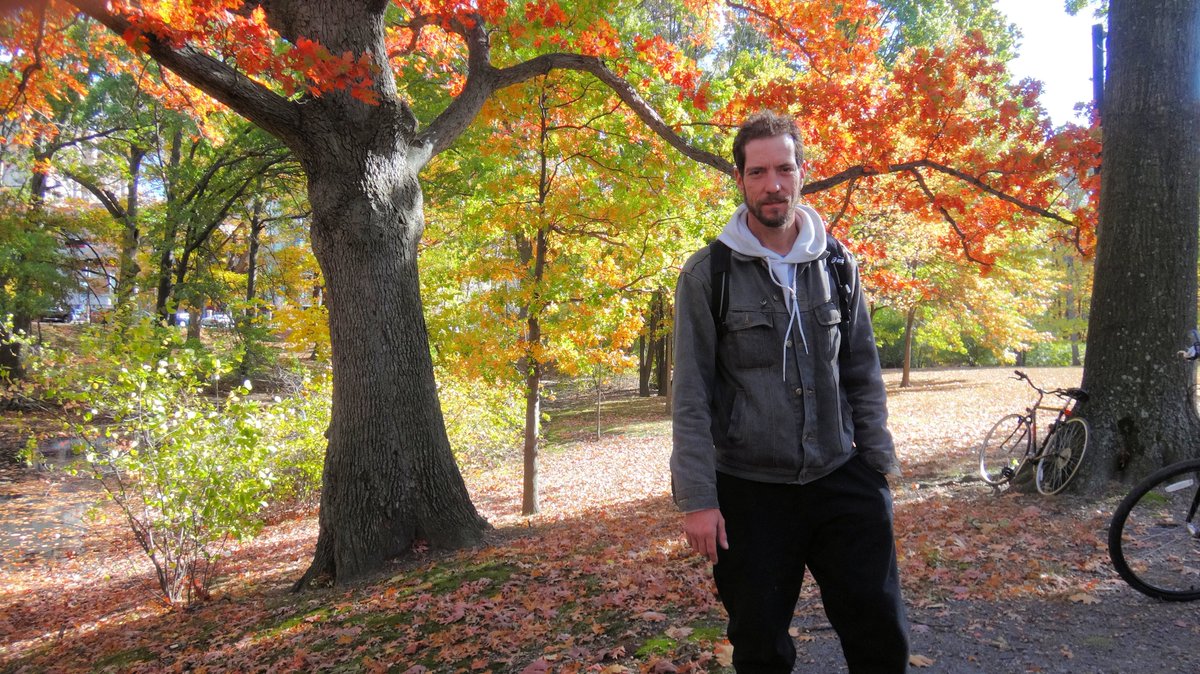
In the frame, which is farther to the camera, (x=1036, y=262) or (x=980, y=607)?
(x=1036, y=262)

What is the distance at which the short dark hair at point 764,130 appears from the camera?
2055mm

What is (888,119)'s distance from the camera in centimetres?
739

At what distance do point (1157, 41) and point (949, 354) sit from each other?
123 ft

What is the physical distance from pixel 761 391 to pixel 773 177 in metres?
0.67

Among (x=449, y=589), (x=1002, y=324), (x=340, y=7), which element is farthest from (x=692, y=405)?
(x=1002, y=324)

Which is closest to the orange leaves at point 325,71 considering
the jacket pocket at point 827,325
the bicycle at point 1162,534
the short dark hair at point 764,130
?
the short dark hair at point 764,130

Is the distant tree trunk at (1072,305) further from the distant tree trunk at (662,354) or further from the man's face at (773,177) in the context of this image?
the man's face at (773,177)

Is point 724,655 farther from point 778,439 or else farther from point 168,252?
point 168,252

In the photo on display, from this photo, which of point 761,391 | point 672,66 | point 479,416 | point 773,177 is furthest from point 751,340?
point 479,416

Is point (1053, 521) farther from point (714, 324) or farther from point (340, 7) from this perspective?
point (340, 7)

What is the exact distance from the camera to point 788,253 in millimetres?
2117

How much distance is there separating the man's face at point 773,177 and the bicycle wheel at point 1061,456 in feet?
15.1

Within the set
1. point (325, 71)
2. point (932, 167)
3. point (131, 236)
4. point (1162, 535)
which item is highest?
point (131, 236)

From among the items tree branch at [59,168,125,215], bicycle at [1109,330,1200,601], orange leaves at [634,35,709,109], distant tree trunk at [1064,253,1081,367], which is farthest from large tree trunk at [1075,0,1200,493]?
distant tree trunk at [1064,253,1081,367]
